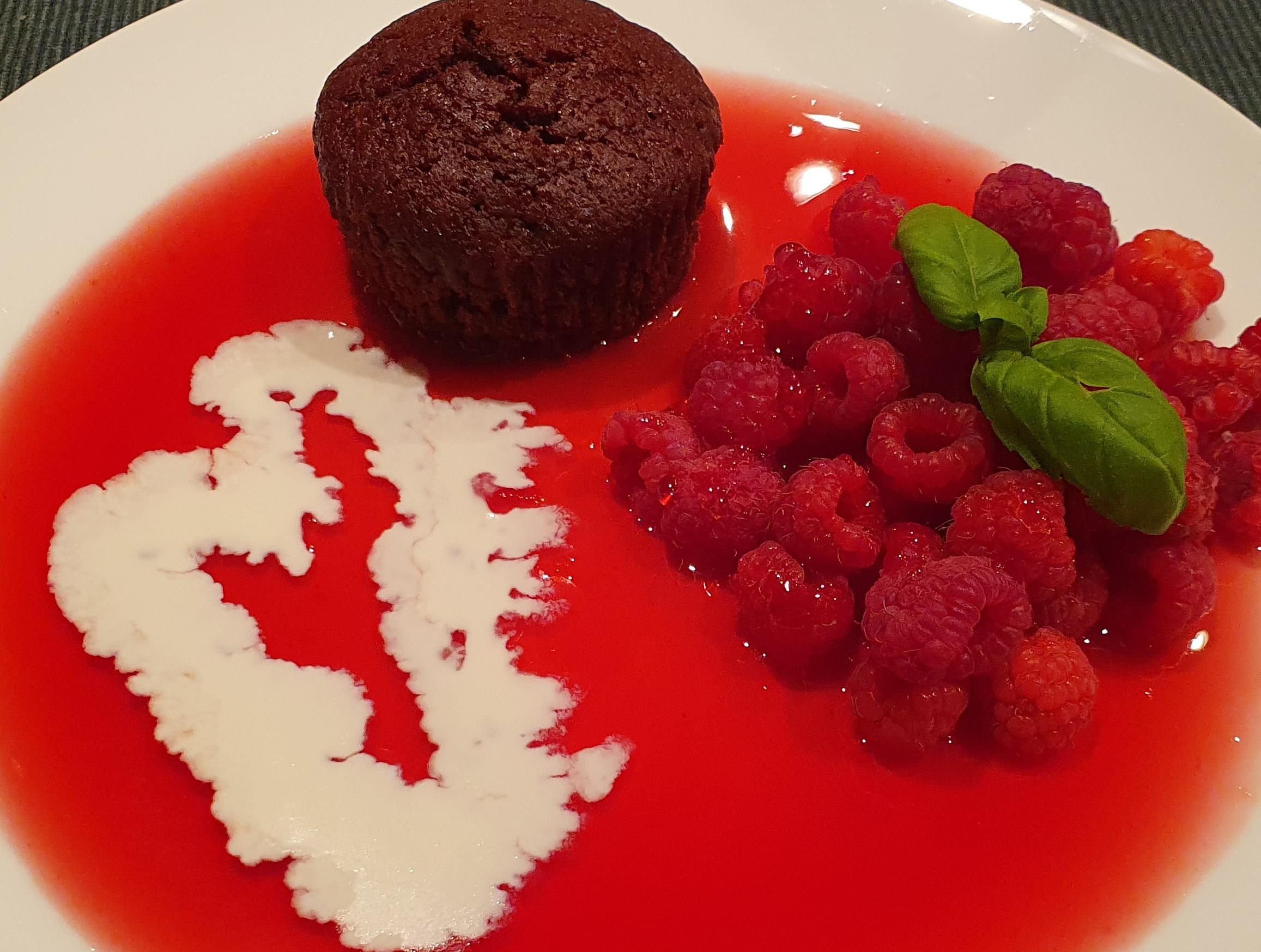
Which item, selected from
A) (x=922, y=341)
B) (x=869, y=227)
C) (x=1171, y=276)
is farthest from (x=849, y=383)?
(x=1171, y=276)

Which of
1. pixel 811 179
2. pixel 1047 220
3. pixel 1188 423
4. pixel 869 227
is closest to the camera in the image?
pixel 1188 423

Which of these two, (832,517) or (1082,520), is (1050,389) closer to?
(1082,520)

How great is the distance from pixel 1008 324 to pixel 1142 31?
1717 mm

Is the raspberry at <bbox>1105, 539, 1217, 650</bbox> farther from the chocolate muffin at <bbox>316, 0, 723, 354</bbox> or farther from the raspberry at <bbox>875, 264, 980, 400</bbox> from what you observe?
the chocolate muffin at <bbox>316, 0, 723, 354</bbox>

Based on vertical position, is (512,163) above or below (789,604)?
above

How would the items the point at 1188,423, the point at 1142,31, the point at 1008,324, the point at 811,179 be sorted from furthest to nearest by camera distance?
the point at 1142,31
the point at 811,179
the point at 1188,423
the point at 1008,324

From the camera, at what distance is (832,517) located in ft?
4.69

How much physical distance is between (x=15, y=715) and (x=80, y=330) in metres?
0.79

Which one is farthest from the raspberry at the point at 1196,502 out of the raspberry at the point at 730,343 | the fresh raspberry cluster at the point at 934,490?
the raspberry at the point at 730,343

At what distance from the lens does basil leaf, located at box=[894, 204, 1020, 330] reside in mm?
1469

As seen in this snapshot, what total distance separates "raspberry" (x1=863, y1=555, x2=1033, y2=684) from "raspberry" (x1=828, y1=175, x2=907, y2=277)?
0.73 metres

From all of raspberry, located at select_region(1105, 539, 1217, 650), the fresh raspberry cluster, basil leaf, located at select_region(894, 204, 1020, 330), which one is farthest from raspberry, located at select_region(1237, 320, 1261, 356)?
basil leaf, located at select_region(894, 204, 1020, 330)

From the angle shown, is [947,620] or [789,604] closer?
[947,620]

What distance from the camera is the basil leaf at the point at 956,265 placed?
1469 mm
